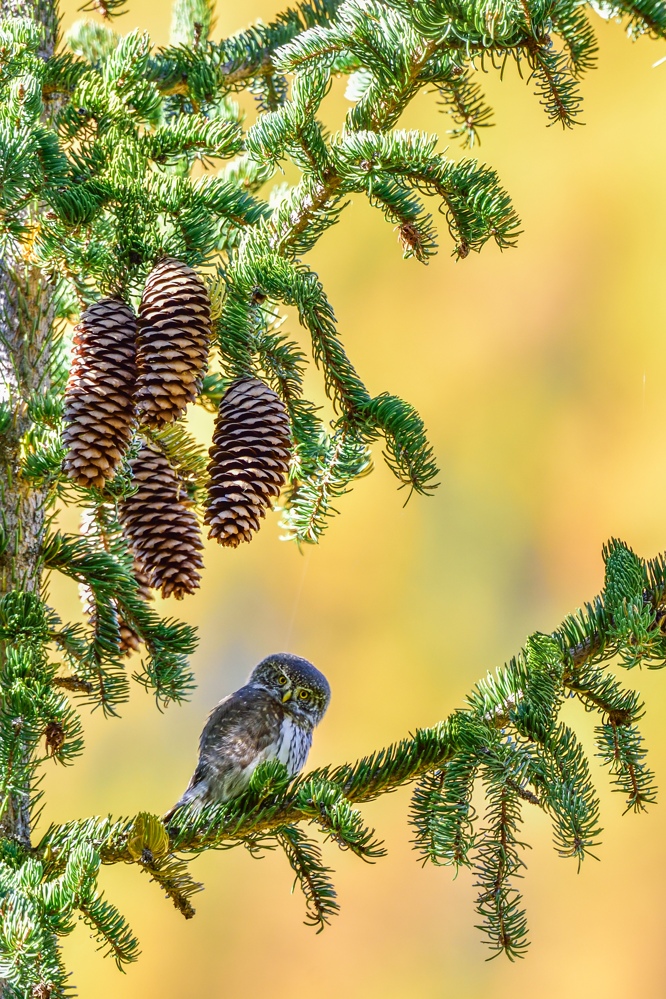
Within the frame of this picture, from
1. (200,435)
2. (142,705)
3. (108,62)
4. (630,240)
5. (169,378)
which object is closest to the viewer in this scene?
(169,378)

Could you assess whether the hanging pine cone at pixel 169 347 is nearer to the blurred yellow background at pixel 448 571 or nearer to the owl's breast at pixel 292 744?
the owl's breast at pixel 292 744

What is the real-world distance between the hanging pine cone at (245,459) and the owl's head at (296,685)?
0.62 metres

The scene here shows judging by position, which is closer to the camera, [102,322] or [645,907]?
[102,322]

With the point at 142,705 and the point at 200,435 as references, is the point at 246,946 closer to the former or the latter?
the point at 142,705

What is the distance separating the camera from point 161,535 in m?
1.01

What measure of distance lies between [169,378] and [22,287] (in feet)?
1.03

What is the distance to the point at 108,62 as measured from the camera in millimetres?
1033

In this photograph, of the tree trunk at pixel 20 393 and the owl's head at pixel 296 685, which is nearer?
the tree trunk at pixel 20 393

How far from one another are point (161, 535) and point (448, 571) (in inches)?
120

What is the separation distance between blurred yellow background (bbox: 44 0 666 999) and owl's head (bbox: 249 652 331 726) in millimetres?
2064

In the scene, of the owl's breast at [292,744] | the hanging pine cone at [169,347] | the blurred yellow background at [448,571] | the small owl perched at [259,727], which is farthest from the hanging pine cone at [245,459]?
the blurred yellow background at [448,571]

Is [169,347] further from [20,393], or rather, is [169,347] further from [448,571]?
[448,571]

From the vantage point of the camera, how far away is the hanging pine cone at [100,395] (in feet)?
2.86

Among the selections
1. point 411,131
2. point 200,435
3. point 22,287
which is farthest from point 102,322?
point 200,435
